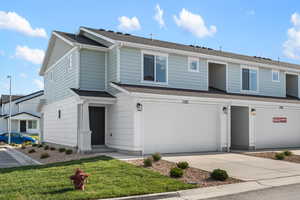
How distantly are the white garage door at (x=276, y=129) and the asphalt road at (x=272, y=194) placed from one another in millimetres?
9982

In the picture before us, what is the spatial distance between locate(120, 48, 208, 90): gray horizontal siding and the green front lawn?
5.98m

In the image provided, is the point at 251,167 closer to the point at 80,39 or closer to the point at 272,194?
the point at 272,194

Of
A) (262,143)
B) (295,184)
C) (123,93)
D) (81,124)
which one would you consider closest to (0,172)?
(81,124)

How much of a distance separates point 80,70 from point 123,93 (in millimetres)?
3217

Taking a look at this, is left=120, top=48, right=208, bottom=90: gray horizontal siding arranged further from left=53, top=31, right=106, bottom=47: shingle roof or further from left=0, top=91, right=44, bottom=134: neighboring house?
left=0, top=91, right=44, bottom=134: neighboring house

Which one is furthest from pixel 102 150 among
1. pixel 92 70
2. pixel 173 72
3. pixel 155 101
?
pixel 173 72

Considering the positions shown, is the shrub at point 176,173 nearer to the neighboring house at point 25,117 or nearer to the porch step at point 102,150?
the porch step at point 102,150

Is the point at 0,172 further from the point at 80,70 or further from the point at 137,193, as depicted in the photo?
the point at 80,70

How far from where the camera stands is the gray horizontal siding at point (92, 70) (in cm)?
1620

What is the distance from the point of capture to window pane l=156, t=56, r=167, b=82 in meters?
16.5

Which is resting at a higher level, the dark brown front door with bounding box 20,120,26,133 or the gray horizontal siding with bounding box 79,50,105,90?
the gray horizontal siding with bounding box 79,50,105,90

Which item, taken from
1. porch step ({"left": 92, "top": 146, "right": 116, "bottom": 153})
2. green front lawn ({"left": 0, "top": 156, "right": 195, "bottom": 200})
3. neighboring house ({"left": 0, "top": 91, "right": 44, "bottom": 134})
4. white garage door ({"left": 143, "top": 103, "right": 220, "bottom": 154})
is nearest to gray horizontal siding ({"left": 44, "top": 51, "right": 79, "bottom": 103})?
porch step ({"left": 92, "top": 146, "right": 116, "bottom": 153})

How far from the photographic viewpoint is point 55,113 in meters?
20.0

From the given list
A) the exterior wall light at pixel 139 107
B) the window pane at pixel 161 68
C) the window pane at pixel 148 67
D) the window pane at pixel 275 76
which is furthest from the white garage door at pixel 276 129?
the exterior wall light at pixel 139 107
